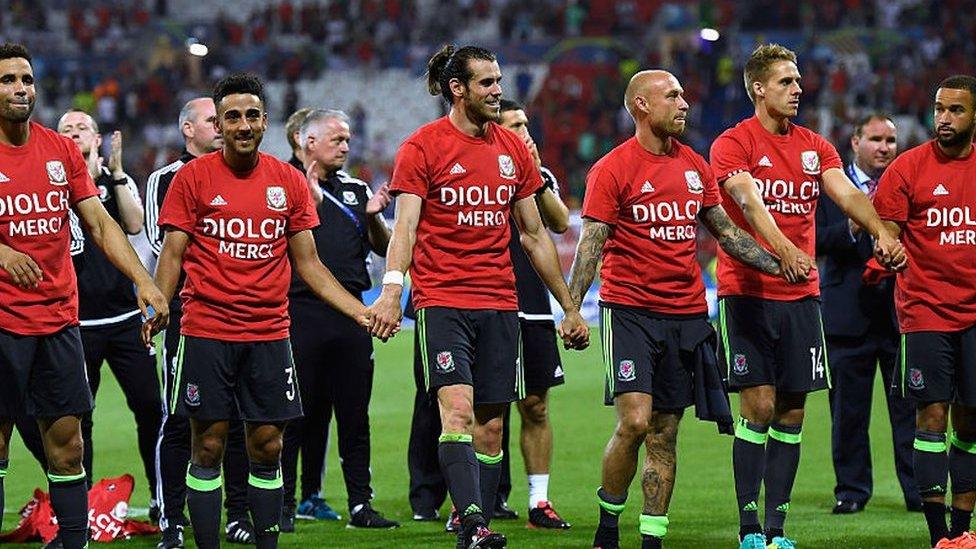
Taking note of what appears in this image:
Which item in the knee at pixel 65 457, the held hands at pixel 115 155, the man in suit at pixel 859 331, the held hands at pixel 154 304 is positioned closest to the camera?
the held hands at pixel 154 304

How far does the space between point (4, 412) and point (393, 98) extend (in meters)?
28.0

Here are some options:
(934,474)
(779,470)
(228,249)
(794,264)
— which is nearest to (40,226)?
(228,249)

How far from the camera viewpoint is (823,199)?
9.95 meters

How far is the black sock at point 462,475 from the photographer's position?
23.7ft

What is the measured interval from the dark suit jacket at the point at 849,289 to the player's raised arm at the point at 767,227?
2.16 meters

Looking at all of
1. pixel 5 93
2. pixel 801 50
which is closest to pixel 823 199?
pixel 5 93

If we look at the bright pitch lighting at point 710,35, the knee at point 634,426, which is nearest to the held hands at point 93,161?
the knee at point 634,426

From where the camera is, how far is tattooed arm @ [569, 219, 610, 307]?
7.49 m

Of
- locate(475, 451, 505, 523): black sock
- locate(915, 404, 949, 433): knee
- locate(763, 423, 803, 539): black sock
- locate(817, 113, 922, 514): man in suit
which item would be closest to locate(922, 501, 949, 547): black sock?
locate(915, 404, 949, 433): knee

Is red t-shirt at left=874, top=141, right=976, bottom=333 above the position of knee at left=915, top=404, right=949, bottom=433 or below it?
above

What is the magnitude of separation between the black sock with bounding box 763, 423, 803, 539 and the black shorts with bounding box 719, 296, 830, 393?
0.24 metres

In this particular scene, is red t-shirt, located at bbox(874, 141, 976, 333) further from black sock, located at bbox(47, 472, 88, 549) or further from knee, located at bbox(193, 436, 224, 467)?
black sock, located at bbox(47, 472, 88, 549)

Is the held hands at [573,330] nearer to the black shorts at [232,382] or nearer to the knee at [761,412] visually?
the knee at [761,412]

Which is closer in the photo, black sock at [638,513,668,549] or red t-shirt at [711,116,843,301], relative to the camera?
black sock at [638,513,668,549]
